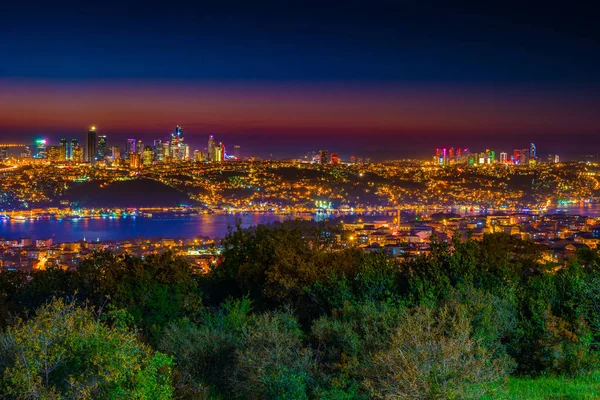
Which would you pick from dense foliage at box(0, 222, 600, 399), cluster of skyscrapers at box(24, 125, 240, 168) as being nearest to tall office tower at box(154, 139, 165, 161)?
cluster of skyscrapers at box(24, 125, 240, 168)

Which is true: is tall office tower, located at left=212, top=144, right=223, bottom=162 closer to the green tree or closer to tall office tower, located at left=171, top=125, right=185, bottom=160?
tall office tower, located at left=171, top=125, right=185, bottom=160

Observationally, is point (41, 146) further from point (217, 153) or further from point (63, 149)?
point (217, 153)

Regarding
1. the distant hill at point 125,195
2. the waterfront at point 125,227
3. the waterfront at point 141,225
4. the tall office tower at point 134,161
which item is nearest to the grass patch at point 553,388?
the waterfront at point 141,225

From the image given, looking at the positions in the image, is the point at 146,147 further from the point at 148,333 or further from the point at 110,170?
the point at 148,333

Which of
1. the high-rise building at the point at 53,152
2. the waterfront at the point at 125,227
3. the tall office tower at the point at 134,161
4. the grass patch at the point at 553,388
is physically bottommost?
the waterfront at the point at 125,227

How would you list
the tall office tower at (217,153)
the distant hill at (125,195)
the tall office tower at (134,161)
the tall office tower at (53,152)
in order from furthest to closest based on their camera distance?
the tall office tower at (217,153) → the tall office tower at (53,152) → the tall office tower at (134,161) → the distant hill at (125,195)

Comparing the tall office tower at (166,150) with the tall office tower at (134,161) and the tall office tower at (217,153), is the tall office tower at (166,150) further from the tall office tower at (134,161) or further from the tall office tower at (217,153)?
the tall office tower at (134,161)

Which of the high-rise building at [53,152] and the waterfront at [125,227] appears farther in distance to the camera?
the high-rise building at [53,152]
